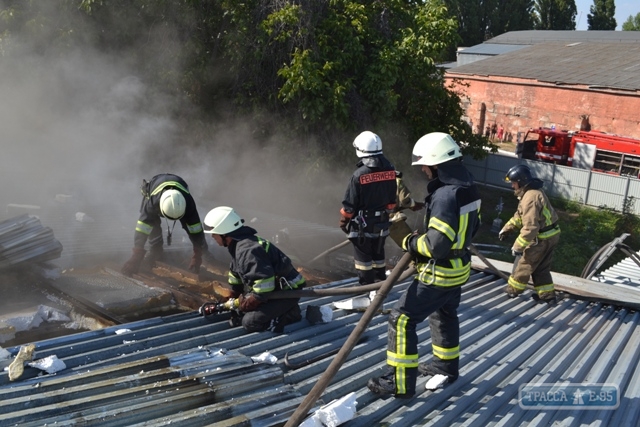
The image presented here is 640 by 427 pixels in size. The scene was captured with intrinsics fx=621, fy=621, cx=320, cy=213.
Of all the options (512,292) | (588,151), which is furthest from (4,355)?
(588,151)

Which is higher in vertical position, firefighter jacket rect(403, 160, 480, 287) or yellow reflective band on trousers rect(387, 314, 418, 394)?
firefighter jacket rect(403, 160, 480, 287)

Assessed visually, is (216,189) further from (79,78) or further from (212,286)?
(212,286)

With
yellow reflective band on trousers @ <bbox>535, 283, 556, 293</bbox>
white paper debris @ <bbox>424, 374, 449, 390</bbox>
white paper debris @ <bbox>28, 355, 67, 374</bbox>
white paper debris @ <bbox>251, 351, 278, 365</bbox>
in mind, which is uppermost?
white paper debris @ <bbox>28, 355, 67, 374</bbox>

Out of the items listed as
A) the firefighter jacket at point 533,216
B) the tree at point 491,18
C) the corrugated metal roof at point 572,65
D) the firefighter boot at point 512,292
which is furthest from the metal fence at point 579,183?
the tree at point 491,18

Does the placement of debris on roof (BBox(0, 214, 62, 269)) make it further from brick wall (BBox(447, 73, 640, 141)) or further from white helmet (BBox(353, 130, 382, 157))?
brick wall (BBox(447, 73, 640, 141))

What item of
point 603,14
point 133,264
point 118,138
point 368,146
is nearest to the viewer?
point 368,146

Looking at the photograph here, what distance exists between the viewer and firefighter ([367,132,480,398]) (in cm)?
365

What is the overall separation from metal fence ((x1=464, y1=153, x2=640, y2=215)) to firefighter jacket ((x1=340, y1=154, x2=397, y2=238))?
1364 centimetres

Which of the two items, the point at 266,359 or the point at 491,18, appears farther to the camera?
the point at 491,18

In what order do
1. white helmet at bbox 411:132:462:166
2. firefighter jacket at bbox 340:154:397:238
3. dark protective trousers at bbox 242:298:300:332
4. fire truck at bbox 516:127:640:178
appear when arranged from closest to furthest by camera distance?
1. white helmet at bbox 411:132:462:166
2. dark protective trousers at bbox 242:298:300:332
3. firefighter jacket at bbox 340:154:397:238
4. fire truck at bbox 516:127:640:178

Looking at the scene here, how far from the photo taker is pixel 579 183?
60.0 ft

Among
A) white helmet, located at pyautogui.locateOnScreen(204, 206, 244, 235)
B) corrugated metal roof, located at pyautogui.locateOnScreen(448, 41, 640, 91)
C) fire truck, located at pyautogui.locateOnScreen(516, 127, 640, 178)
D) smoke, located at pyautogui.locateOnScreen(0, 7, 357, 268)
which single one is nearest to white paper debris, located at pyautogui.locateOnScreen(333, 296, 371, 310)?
white helmet, located at pyautogui.locateOnScreen(204, 206, 244, 235)

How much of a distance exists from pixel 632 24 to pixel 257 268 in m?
77.7

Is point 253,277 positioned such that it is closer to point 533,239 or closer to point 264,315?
point 264,315
